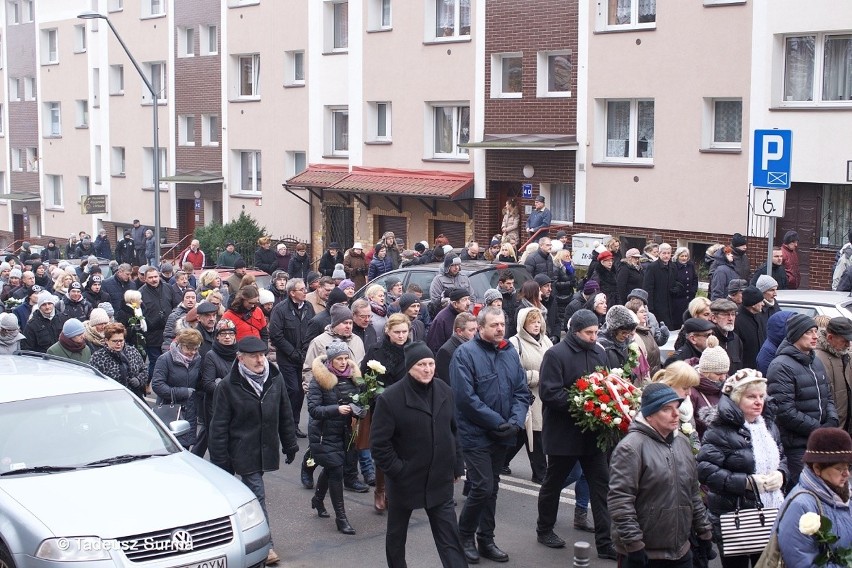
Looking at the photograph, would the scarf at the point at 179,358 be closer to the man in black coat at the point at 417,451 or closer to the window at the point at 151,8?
the man in black coat at the point at 417,451

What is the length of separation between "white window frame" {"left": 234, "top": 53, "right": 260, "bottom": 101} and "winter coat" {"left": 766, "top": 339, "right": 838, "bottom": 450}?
104ft

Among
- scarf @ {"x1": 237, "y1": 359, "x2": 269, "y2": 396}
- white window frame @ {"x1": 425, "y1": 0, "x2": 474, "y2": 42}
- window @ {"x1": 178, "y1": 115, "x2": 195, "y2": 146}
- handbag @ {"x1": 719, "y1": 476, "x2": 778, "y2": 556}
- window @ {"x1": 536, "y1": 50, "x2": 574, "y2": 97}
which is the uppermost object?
white window frame @ {"x1": 425, "y1": 0, "x2": 474, "y2": 42}

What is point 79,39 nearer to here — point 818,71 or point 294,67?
point 294,67

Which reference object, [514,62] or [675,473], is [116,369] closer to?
[675,473]

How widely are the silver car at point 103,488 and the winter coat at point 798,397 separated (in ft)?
13.1

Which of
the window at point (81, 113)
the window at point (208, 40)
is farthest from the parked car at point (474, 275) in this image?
the window at point (81, 113)

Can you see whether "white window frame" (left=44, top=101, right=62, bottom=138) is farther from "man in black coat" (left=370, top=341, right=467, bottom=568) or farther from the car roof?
"man in black coat" (left=370, top=341, right=467, bottom=568)

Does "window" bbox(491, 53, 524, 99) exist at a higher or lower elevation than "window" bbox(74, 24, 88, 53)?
lower

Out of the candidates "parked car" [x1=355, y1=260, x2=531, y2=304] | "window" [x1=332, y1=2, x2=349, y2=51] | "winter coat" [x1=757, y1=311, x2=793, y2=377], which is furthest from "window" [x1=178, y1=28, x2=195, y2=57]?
"winter coat" [x1=757, y1=311, x2=793, y2=377]

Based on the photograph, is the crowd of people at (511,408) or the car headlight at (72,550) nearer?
the crowd of people at (511,408)

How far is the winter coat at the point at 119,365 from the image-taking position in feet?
37.3

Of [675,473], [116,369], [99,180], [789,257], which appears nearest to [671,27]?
[789,257]

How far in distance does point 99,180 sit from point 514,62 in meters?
24.9

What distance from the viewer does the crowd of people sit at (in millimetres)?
7031
